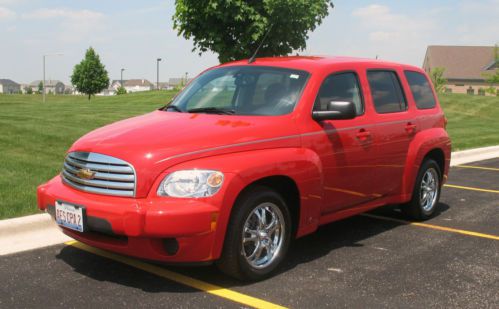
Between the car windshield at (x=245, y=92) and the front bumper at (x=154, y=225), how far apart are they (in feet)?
4.24

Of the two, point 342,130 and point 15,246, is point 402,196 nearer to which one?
point 342,130

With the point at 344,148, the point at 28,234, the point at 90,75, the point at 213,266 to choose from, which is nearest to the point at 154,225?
the point at 213,266

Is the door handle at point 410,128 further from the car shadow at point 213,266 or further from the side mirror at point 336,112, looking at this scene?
the side mirror at point 336,112

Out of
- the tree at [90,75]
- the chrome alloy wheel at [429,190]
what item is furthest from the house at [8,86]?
the chrome alloy wheel at [429,190]

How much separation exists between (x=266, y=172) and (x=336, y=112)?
3.16 feet

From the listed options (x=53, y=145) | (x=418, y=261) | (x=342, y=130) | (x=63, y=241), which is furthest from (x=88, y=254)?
(x=53, y=145)

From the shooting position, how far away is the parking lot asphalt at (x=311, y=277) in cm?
397

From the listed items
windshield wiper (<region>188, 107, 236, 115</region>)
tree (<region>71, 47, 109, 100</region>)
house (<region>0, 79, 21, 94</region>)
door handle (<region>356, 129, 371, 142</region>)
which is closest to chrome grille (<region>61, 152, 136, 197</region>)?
windshield wiper (<region>188, 107, 236, 115</region>)

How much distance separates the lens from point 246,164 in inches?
161

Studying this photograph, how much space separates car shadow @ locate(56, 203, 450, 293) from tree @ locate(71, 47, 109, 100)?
59.1 meters

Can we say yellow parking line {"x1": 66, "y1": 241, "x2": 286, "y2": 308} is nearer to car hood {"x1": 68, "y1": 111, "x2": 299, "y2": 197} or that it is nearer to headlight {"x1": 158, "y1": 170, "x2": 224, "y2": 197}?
headlight {"x1": 158, "y1": 170, "x2": 224, "y2": 197}

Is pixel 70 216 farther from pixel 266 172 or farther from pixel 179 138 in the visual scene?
pixel 266 172

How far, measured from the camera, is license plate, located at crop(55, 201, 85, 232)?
13.2 ft

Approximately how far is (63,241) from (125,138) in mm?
1750
